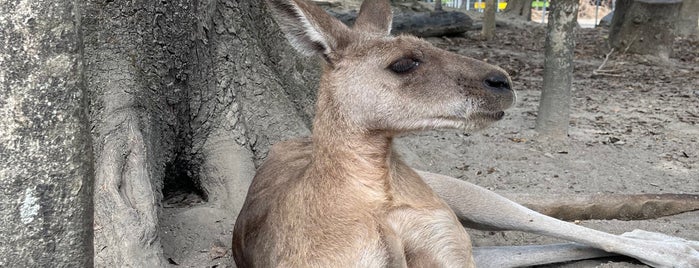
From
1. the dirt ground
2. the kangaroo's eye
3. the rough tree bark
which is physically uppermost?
the kangaroo's eye

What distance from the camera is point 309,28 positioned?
11.2 feet

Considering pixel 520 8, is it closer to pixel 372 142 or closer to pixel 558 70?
pixel 558 70

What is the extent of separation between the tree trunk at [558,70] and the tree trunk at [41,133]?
5.24 m

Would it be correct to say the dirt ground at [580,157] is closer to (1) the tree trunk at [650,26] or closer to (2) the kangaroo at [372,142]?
(2) the kangaroo at [372,142]

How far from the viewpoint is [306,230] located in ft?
11.1

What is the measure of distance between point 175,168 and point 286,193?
1.63 metres

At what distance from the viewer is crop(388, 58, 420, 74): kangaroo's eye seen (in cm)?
344

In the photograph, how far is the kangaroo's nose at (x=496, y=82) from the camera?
328 cm

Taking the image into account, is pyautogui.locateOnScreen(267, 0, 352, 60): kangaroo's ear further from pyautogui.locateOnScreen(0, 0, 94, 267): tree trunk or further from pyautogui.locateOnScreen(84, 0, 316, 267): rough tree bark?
pyautogui.locateOnScreen(84, 0, 316, 267): rough tree bark

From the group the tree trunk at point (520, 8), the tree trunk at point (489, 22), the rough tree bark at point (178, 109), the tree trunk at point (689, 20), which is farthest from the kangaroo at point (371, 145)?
the tree trunk at point (520, 8)

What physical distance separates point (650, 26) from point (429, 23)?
160 inches

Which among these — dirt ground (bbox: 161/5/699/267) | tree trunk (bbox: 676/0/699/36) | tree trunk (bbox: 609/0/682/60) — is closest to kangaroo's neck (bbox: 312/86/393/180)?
dirt ground (bbox: 161/5/699/267)

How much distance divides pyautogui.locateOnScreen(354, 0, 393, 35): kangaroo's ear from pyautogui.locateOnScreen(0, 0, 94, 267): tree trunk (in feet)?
5.11

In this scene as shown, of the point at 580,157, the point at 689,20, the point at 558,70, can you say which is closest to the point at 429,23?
the point at 689,20
